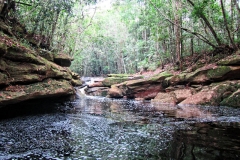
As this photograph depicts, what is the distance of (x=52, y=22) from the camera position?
17.4 meters

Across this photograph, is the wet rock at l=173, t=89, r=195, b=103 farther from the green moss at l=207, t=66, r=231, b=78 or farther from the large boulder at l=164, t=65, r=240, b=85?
the green moss at l=207, t=66, r=231, b=78

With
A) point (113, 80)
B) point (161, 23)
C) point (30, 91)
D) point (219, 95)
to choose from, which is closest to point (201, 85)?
point (219, 95)

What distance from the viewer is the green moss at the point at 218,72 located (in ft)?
48.3

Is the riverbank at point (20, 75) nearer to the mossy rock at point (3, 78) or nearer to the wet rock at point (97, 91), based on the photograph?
the mossy rock at point (3, 78)

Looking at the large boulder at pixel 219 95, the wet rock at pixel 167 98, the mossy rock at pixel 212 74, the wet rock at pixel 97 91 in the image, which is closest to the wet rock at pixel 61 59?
the wet rock at pixel 97 91

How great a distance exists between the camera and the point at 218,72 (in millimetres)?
15109

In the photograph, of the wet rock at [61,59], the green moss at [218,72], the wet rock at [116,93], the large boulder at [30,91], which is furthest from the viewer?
the wet rock at [116,93]

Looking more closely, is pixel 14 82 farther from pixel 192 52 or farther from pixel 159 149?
pixel 192 52

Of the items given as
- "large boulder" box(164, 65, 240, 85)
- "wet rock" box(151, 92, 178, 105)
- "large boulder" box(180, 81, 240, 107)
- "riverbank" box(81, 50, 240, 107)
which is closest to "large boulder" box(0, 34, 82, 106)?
"wet rock" box(151, 92, 178, 105)

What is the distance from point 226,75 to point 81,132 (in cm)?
1209

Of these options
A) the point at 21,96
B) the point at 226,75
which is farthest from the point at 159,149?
the point at 226,75

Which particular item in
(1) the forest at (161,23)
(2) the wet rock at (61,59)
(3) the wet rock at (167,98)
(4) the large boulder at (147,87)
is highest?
(1) the forest at (161,23)

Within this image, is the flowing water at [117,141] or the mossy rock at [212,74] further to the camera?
the mossy rock at [212,74]

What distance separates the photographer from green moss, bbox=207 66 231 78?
14718 millimetres
